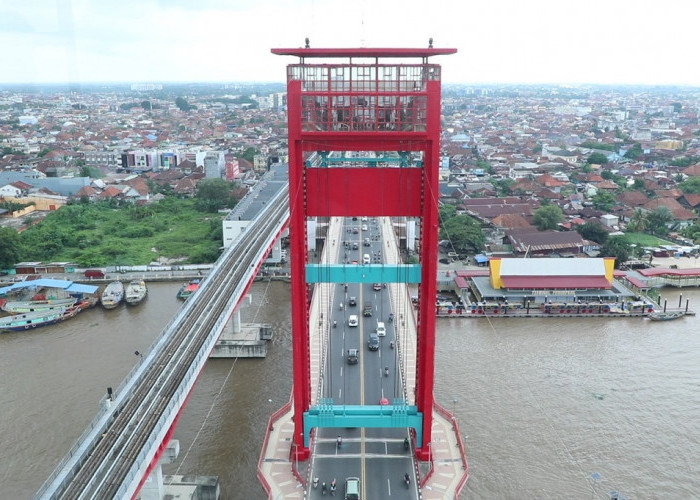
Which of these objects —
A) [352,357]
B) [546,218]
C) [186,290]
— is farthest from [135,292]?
[546,218]

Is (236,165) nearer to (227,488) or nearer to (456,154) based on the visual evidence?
(456,154)

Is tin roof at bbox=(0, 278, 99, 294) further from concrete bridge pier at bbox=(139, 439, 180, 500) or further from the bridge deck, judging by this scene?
concrete bridge pier at bbox=(139, 439, 180, 500)

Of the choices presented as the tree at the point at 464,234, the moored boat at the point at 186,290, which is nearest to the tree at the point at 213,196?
the moored boat at the point at 186,290

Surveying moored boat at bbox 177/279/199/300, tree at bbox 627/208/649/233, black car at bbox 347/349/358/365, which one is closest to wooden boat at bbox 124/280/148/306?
moored boat at bbox 177/279/199/300

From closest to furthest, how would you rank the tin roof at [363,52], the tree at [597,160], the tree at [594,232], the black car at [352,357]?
the tin roof at [363,52] < the black car at [352,357] < the tree at [594,232] < the tree at [597,160]

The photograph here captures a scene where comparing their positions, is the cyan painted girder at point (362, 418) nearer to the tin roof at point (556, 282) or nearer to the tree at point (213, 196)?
the tin roof at point (556, 282)

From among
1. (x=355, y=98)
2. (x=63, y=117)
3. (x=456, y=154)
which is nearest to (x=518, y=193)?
(x=456, y=154)
